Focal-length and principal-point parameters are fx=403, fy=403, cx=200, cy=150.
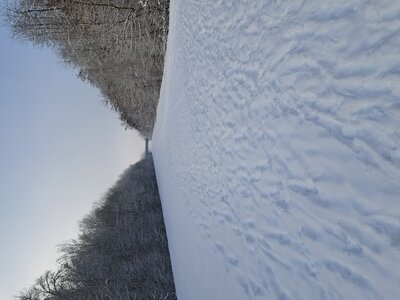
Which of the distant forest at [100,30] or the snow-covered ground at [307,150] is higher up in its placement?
the distant forest at [100,30]

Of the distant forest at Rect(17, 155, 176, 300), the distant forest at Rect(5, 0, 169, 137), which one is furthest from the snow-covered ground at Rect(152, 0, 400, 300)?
the distant forest at Rect(5, 0, 169, 137)

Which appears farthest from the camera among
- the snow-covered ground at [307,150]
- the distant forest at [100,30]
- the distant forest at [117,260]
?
the distant forest at [100,30]

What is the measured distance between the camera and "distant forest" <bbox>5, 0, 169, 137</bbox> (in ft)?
22.7

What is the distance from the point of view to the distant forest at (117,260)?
4.07 meters

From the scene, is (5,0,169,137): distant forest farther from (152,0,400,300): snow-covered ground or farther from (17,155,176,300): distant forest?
(152,0,400,300): snow-covered ground

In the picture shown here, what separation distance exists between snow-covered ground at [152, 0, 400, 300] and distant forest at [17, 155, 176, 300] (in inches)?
108

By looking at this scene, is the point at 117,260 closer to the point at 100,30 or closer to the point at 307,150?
the point at 100,30

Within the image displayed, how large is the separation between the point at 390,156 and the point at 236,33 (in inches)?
33.3

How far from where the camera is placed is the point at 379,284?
62 cm

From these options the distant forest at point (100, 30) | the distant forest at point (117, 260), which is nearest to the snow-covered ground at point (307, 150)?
the distant forest at point (117, 260)

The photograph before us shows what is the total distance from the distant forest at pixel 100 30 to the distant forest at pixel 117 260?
2821 mm

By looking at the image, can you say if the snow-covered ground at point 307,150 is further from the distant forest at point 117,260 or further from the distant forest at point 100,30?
the distant forest at point 100,30

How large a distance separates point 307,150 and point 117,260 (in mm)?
4594

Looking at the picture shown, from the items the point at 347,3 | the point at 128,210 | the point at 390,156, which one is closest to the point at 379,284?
the point at 390,156
